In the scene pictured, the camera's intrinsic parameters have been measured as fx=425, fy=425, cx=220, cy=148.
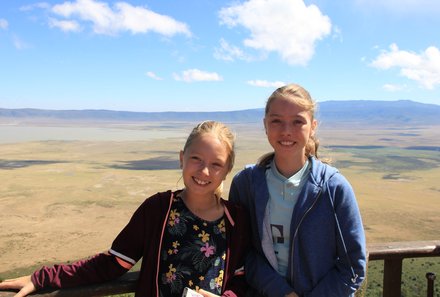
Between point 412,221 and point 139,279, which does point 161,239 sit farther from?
point 412,221

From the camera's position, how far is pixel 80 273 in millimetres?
1877

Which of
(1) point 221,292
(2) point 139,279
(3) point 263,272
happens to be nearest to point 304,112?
(3) point 263,272

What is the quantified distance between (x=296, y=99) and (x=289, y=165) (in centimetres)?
32

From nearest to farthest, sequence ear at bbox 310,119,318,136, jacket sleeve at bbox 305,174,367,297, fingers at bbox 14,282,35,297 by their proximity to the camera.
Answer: fingers at bbox 14,282,35,297 → jacket sleeve at bbox 305,174,367,297 → ear at bbox 310,119,318,136

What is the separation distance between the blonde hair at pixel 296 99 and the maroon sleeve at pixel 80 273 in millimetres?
855

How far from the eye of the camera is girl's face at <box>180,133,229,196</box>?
77.6 inches

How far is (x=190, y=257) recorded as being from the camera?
1.88m

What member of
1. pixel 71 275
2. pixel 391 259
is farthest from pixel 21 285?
pixel 391 259

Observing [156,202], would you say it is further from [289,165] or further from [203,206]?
[289,165]

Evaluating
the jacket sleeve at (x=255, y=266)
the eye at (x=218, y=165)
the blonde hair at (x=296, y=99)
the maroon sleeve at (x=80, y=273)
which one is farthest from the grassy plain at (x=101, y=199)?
the maroon sleeve at (x=80, y=273)

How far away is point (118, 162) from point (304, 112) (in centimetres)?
6768

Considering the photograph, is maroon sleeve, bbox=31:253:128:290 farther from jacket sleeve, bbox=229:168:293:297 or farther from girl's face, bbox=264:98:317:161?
girl's face, bbox=264:98:317:161

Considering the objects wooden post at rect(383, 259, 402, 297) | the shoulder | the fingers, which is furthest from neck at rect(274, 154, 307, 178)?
the fingers

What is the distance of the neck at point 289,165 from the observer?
207 cm
